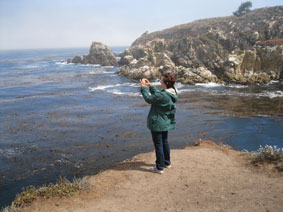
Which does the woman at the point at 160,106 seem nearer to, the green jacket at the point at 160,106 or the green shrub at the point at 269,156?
the green jacket at the point at 160,106

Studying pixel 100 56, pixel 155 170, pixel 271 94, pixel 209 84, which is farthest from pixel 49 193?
pixel 100 56

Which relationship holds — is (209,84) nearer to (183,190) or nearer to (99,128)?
(99,128)

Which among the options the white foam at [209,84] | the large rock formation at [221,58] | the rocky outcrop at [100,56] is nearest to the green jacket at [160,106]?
the white foam at [209,84]

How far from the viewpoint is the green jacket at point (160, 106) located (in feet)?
21.3

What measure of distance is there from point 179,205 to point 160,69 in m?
40.5

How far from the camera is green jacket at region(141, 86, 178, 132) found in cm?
648

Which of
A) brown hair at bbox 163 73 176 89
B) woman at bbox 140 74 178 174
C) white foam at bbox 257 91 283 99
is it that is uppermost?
brown hair at bbox 163 73 176 89

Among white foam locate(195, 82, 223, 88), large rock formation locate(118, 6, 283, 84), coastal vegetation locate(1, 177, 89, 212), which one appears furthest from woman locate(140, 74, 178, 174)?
large rock formation locate(118, 6, 283, 84)

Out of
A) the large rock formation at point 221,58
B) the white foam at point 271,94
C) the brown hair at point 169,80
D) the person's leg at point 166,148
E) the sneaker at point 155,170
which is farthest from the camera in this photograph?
the large rock formation at point 221,58

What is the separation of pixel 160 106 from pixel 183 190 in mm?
2220

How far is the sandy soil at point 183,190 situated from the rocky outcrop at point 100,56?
6774cm

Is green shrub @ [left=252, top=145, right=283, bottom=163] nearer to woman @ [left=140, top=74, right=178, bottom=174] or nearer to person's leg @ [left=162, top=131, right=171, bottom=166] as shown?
person's leg @ [left=162, top=131, right=171, bottom=166]

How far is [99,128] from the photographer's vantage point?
16.9 metres

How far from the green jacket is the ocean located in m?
4.88
